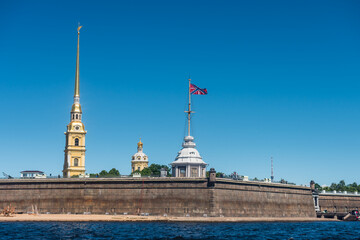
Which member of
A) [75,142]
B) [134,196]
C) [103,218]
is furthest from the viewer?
[75,142]

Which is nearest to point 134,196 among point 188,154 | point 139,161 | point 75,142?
point 188,154

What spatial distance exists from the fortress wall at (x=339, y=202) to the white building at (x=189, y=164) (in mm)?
48629

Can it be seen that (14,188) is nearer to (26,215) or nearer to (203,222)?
(26,215)

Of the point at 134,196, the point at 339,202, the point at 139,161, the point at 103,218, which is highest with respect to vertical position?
the point at 139,161

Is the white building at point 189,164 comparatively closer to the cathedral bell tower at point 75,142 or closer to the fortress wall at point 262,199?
the fortress wall at point 262,199

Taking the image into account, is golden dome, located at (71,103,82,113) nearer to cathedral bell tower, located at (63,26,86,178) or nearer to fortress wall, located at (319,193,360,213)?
cathedral bell tower, located at (63,26,86,178)

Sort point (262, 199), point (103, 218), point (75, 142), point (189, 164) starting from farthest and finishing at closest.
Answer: point (75, 142)
point (262, 199)
point (189, 164)
point (103, 218)

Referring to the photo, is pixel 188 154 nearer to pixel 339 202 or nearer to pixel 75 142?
pixel 75 142

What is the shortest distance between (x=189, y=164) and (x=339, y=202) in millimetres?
58712

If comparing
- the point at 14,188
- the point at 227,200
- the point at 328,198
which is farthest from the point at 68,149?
the point at 328,198

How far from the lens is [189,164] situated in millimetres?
96875

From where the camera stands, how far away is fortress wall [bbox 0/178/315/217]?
303 ft

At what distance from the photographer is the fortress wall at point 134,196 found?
303 ft

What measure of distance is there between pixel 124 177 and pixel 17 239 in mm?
41570
